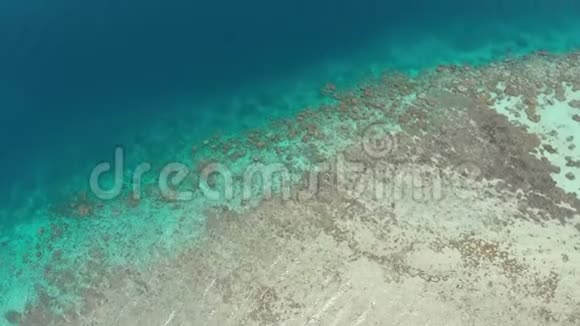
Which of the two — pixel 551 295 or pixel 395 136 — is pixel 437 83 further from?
pixel 551 295

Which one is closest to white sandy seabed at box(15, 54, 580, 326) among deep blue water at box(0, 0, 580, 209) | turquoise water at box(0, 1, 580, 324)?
turquoise water at box(0, 1, 580, 324)

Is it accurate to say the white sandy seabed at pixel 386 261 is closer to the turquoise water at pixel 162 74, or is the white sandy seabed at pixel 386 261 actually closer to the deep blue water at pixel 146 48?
the turquoise water at pixel 162 74

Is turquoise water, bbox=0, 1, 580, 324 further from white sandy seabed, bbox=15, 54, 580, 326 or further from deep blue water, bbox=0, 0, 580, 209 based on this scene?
white sandy seabed, bbox=15, 54, 580, 326

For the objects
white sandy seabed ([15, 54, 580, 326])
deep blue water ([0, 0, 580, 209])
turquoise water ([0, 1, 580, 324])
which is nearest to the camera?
white sandy seabed ([15, 54, 580, 326])

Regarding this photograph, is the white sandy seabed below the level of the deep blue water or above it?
below

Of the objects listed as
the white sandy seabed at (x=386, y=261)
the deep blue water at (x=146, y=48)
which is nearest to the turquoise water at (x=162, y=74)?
the deep blue water at (x=146, y=48)

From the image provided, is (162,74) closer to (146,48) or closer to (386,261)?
(146,48)
